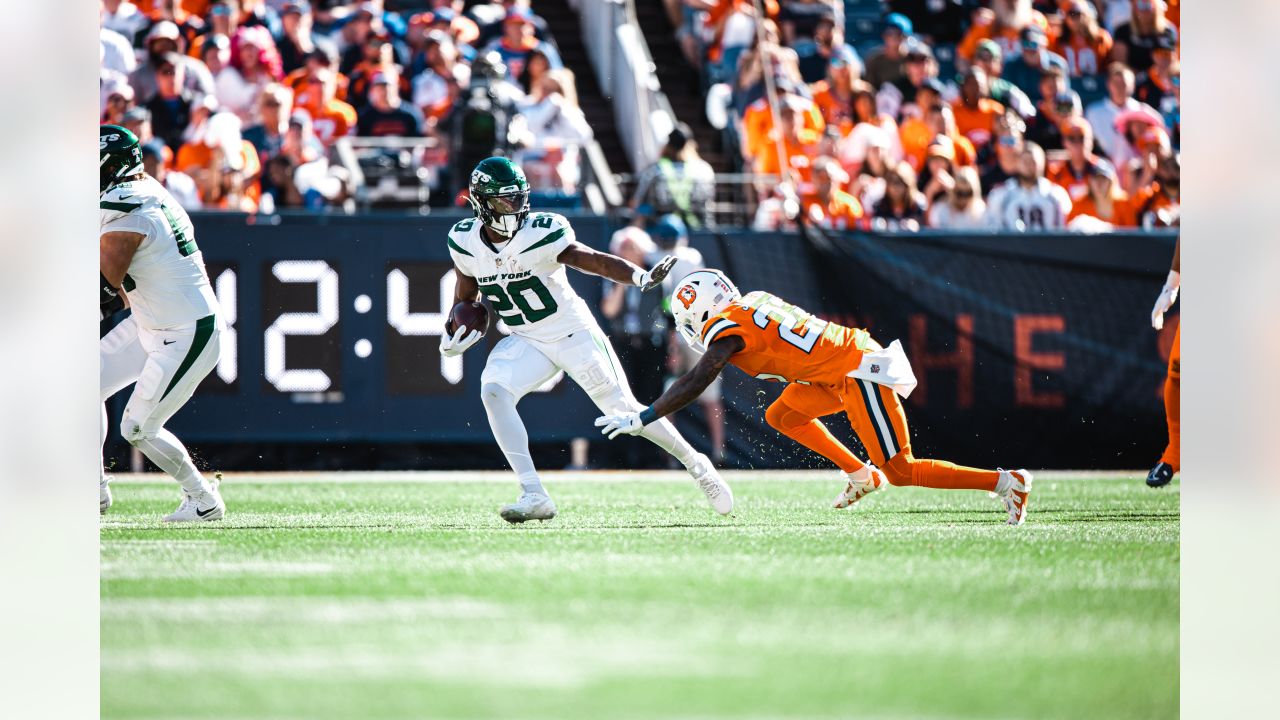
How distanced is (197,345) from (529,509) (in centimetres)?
174

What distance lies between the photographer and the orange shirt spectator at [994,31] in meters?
14.9

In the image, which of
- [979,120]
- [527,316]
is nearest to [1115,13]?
[979,120]

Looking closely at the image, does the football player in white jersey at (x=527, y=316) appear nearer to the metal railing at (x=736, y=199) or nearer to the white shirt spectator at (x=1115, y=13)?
the metal railing at (x=736, y=199)

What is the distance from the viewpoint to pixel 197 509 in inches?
307

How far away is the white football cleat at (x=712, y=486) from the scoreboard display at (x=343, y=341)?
354 cm

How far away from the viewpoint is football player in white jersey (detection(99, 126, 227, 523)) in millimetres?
7547

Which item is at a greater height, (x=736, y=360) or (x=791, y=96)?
(x=791, y=96)

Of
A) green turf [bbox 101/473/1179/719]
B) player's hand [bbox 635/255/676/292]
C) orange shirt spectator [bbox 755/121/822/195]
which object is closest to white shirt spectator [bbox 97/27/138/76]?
orange shirt spectator [bbox 755/121/822/195]

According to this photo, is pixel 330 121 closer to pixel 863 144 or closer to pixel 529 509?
pixel 863 144

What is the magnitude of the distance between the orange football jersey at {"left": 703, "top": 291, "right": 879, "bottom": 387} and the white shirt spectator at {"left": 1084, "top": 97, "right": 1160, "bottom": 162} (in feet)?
22.1
